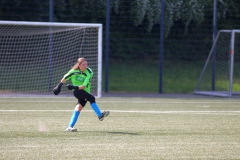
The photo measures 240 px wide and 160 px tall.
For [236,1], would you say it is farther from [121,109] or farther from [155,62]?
[121,109]

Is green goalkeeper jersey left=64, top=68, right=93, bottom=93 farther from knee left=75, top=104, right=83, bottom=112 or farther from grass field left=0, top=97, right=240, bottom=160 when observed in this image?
grass field left=0, top=97, right=240, bottom=160

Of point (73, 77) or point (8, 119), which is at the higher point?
point (73, 77)

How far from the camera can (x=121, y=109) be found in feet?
43.5

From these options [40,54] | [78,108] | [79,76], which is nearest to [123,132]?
[78,108]

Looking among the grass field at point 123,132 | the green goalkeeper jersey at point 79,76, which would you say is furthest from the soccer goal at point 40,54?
the green goalkeeper jersey at point 79,76

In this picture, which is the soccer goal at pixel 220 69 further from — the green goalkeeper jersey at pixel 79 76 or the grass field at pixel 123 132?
the green goalkeeper jersey at pixel 79 76

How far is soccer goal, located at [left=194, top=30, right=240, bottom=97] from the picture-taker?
18.9 m

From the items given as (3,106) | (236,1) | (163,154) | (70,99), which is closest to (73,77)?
(163,154)

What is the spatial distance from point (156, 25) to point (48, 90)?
534cm

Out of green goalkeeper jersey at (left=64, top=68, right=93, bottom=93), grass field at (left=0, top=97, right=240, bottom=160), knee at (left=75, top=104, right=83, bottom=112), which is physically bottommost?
grass field at (left=0, top=97, right=240, bottom=160)

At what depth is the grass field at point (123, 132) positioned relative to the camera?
7227mm

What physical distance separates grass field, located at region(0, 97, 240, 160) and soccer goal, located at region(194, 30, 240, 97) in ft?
14.0

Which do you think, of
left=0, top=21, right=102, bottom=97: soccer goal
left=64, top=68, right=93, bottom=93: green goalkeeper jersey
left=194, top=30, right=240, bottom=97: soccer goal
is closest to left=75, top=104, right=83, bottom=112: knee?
left=64, top=68, right=93, bottom=93: green goalkeeper jersey

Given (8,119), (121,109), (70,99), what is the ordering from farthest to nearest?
(70,99) → (121,109) → (8,119)
